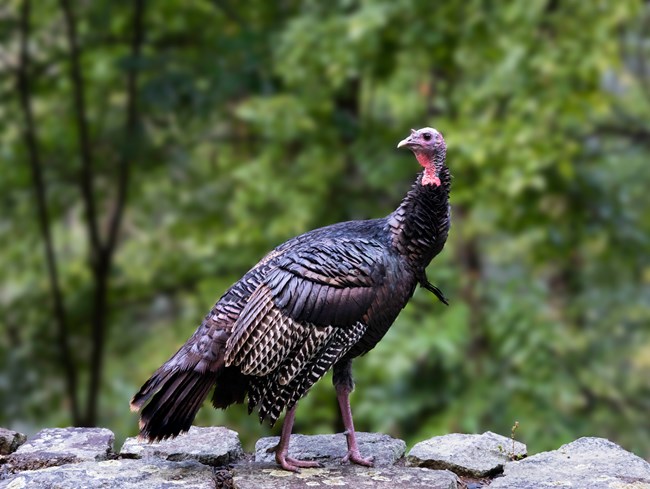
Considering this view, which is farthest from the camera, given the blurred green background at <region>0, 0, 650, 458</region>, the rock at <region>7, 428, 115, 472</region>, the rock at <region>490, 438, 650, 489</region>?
the blurred green background at <region>0, 0, 650, 458</region>

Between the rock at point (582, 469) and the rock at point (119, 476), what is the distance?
115 cm

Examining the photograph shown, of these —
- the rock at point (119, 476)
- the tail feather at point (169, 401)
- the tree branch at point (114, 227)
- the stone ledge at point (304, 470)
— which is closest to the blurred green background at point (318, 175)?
the tree branch at point (114, 227)

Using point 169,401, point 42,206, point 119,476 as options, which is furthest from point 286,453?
point 42,206

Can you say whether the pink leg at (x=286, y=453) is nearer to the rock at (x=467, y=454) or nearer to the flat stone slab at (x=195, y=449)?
the flat stone slab at (x=195, y=449)

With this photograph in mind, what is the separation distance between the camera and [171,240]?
9.64 meters

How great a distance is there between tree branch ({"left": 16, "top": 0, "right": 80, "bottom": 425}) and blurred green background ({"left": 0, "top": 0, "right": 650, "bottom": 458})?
0.03m

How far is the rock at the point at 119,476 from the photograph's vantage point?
3.31 metres

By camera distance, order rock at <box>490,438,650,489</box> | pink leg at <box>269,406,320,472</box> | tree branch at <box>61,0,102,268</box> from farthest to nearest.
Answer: tree branch at <box>61,0,102,268</box> < pink leg at <box>269,406,320,472</box> < rock at <box>490,438,650,489</box>

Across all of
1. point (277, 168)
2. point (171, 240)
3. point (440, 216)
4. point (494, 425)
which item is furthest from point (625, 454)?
point (171, 240)

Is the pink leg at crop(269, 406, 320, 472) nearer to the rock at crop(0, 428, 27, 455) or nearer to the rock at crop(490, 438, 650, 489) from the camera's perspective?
the rock at crop(490, 438, 650, 489)

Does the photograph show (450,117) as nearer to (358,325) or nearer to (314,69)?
(314,69)

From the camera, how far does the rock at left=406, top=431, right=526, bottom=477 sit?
3725 millimetres

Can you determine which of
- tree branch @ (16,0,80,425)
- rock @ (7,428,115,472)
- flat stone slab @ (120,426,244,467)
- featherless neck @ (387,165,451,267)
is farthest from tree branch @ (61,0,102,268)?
featherless neck @ (387,165,451,267)

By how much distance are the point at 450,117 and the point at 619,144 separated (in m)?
3.49
